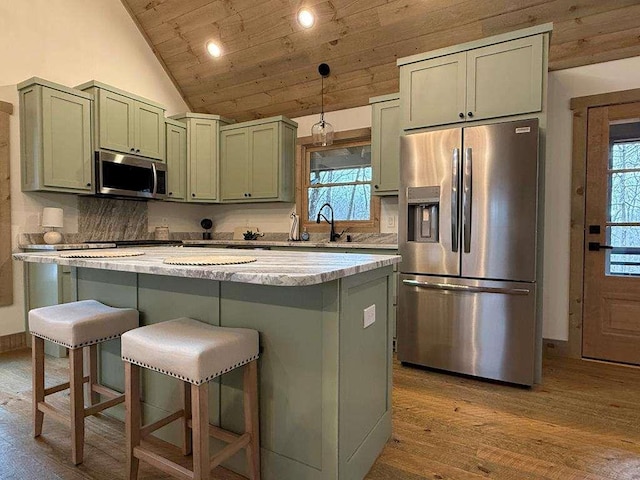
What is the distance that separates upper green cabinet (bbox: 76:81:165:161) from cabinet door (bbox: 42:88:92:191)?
0.39ft

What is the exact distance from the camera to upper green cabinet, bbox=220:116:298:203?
14.3 feet

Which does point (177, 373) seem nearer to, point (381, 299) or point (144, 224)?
point (381, 299)

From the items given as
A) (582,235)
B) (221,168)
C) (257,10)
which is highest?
(257,10)

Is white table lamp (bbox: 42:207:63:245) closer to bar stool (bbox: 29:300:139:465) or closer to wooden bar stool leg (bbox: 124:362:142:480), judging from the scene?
bar stool (bbox: 29:300:139:465)

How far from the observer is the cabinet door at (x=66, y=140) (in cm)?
335

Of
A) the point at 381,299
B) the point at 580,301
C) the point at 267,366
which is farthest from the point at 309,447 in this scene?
the point at 580,301

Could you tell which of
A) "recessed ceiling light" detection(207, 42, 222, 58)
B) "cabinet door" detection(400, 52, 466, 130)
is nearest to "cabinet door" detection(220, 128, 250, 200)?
"recessed ceiling light" detection(207, 42, 222, 58)

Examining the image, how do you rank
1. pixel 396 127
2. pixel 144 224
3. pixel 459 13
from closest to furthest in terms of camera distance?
pixel 459 13 → pixel 396 127 → pixel 144 224

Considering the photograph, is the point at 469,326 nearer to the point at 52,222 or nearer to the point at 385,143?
the point at 385,143

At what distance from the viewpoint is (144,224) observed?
4559mm

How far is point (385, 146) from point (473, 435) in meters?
2.54

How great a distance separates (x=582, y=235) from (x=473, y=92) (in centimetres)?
154

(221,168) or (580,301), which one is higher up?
(221,168)

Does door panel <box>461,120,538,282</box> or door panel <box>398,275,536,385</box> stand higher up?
door panel <box>461,120,538,282</box>
